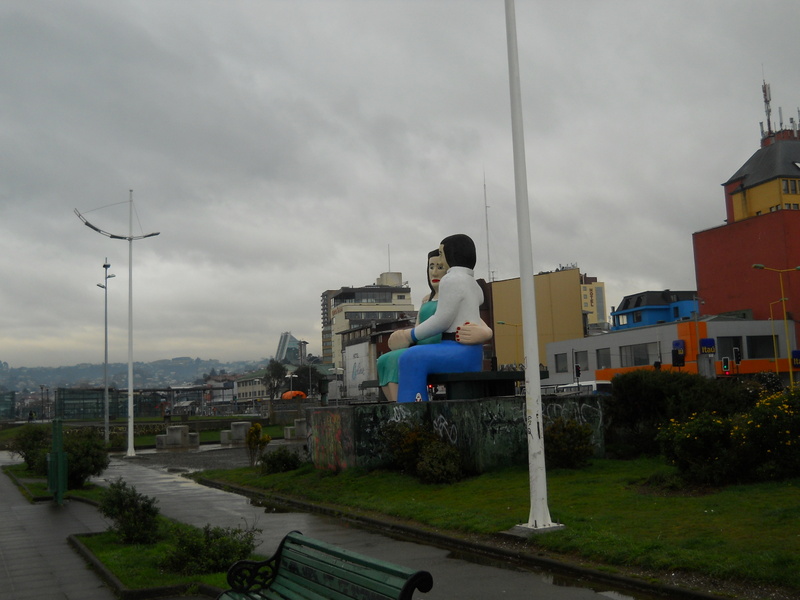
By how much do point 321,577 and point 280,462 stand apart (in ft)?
57.2

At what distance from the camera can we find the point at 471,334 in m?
19.2

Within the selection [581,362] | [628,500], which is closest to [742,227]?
[581,362]

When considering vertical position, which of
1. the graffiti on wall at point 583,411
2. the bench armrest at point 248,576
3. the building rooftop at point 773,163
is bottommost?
the bench armrest at point 248,576

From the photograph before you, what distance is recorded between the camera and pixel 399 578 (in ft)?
17.1

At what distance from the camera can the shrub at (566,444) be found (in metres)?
16.8

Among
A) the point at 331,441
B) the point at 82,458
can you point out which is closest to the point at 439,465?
the point at 331,441

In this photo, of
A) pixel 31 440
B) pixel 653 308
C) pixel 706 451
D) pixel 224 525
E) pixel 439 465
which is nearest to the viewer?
pixel 706 451


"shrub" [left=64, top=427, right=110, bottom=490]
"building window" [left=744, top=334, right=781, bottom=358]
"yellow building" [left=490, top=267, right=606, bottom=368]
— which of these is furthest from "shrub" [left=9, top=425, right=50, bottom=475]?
"yellow building" [left=490, top=267, right=606, bottom=368]

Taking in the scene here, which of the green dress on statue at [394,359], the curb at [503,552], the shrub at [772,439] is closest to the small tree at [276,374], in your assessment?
the green dress on statue at [394,359]

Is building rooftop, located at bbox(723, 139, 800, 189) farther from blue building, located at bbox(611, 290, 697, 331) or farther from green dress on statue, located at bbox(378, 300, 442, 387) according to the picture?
green dress on statue, located at bbox(378, 300, 442, 387)

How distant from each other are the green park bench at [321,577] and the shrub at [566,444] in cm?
1021

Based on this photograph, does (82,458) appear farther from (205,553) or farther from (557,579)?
(557,579)

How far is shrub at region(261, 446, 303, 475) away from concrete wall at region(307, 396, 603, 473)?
91.9 inches

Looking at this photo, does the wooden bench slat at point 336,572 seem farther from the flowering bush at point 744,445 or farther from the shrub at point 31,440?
the shrub at point 31,440
